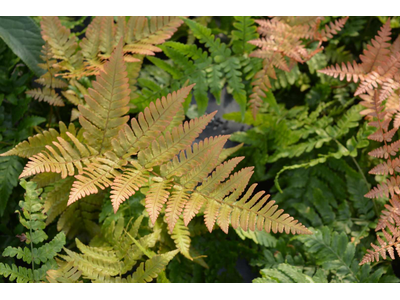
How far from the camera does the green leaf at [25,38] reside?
2062 mm

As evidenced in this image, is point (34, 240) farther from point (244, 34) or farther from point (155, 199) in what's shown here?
point (244, 34)

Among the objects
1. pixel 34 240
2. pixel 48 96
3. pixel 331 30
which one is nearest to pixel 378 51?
pixel 331 30

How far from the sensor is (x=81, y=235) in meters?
2.19

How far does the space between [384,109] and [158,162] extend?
4.54 feet

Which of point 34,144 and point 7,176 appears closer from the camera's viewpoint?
point 34,144

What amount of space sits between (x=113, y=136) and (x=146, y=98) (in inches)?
24.4

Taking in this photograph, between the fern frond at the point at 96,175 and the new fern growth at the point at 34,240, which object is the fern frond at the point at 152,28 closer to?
the fern frond at the point at 96,175

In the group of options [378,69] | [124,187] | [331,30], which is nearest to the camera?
[124,187]

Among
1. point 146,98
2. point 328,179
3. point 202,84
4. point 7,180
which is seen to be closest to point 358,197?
point 328,179

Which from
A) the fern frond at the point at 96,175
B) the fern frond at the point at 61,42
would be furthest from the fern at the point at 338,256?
the fern frond at the point at 61,42

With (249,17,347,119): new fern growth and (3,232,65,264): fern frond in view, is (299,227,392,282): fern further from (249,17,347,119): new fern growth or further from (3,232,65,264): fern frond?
(3,232,65,264): fern frond

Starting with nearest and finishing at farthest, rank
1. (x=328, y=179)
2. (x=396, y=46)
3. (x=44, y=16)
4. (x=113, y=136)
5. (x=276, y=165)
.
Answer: (x=113, y=136) → (x=44, y=16) → (x=396, y=46) → (x=328, y=179) → (x=276, y=165)

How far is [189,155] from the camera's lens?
1.61 metres

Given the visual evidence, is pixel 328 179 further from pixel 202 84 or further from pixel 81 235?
pixel 81 235
